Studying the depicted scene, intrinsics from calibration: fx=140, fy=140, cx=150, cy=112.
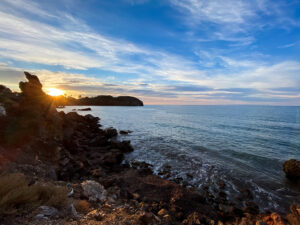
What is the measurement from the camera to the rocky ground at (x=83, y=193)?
166 inches

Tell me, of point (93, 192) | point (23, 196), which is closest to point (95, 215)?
point (93, 192)

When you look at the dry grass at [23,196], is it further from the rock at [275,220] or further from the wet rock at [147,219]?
the rock at [275,220]

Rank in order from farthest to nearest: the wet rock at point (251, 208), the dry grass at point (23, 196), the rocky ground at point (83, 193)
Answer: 1. the wet rock at point (251, 208)
2. the rocky ground at point (83, 193)
3. the dry grass at point (23, 196)

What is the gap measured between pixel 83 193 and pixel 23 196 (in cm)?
246

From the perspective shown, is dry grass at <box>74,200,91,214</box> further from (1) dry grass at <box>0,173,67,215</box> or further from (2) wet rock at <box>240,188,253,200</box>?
(2) wet rock at <box>240,188,253,200</box>

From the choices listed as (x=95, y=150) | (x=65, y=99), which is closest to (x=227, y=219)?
(x=95, y=150)

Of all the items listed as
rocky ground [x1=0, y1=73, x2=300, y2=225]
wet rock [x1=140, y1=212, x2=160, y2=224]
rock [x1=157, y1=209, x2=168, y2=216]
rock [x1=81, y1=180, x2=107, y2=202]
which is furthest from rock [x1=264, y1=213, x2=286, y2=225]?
rock [x1=81, y1=180, x2=107, y2=202]

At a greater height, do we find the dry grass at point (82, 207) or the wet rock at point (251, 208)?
the dry grass at point (82, 207)

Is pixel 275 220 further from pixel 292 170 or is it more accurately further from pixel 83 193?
pixel 83 193

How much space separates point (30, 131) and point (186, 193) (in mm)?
13147

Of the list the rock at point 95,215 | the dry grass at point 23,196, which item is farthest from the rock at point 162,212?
the dry grass at point 23,196

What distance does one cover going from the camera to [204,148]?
1962cm

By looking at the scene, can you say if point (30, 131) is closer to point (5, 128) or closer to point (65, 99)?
point (5, 128)

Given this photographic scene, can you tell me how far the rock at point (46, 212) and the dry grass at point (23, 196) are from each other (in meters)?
0.19
